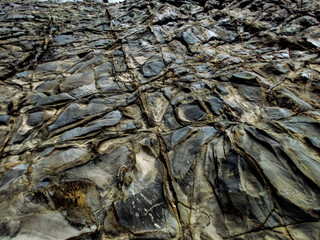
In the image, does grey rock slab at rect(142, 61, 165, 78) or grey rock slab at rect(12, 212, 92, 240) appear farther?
grey rock slab at rect(142, 61, 165, 78)

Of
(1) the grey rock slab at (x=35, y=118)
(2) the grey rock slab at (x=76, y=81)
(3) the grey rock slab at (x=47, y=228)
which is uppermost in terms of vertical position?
(2) the grey rock slab at (x=76, y=81)

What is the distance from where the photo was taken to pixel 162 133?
12.8ft

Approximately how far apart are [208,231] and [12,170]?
10.5 ft

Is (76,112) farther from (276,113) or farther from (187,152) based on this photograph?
(276,113)

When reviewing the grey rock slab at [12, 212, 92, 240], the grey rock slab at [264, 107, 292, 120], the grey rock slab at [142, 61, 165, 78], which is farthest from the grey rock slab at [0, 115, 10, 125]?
the grey rock slab at [264, 107, 292, 120]

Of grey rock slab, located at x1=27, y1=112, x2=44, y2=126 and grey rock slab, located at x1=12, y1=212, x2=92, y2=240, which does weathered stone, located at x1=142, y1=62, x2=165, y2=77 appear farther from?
grey rock slab, located at x1=12, y1=212, x2=92, y2=240

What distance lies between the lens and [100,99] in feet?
15.6

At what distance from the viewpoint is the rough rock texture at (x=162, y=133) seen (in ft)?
8.73

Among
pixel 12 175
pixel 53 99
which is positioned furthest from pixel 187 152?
pixel 53 99

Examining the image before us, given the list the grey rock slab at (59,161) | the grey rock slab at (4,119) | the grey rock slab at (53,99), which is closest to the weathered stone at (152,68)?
the grey rock slab at (53,99)

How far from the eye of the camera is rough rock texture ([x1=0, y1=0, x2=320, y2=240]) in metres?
2.66

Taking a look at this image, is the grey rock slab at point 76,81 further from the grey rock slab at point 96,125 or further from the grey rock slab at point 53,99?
the grey rock slab at point 96,125

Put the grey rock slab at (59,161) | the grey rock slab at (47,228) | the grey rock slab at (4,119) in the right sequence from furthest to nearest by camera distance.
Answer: the grey rock slab at (4,119) < the grey rock slab at (59,161) < the grey rock slab at (47,228)

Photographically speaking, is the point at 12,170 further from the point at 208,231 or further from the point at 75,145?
the point at 208,231
